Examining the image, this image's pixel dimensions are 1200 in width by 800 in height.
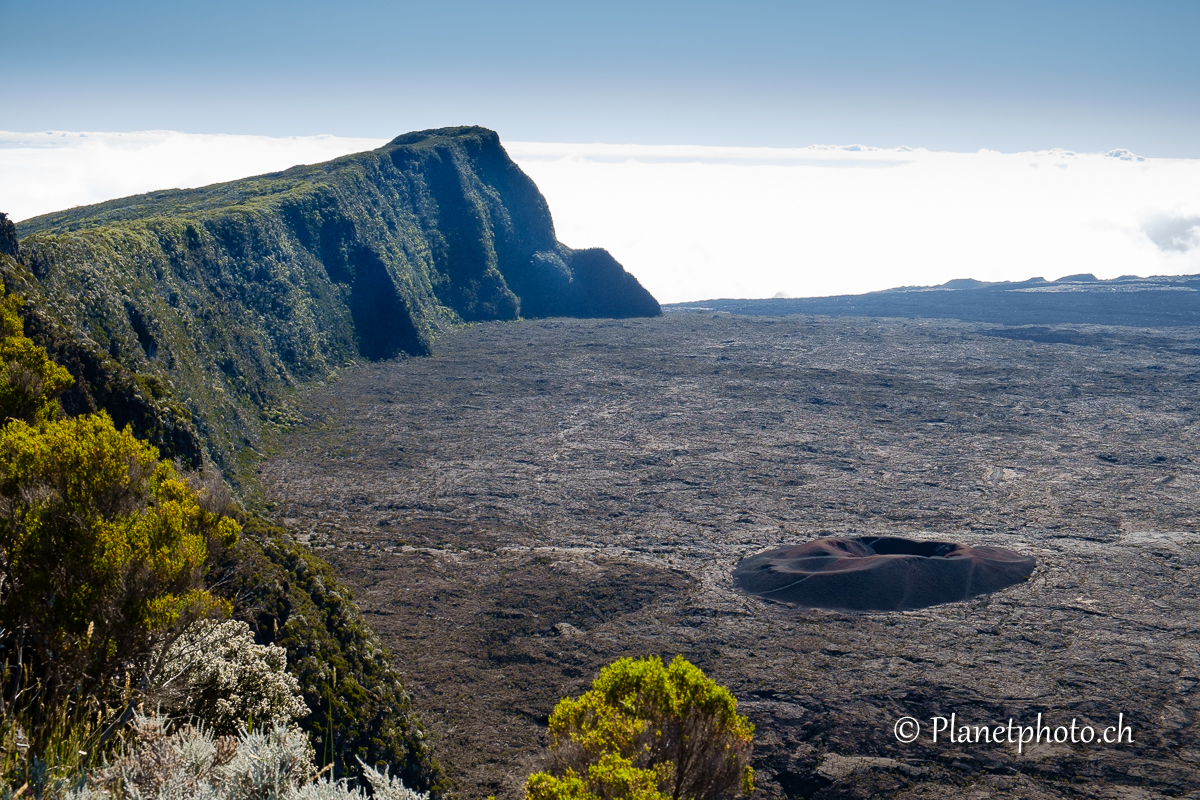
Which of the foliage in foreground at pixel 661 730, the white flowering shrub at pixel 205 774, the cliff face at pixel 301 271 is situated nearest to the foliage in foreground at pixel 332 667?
the white flowering shrub at pixel 205 774

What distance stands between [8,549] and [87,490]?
1021 mm

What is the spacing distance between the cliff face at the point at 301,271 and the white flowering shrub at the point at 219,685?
14.3 metres

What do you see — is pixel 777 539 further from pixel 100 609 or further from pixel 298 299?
pixel 298 299

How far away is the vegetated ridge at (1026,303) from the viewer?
109m

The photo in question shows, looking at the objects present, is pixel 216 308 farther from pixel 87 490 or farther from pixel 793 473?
pixel 87 490

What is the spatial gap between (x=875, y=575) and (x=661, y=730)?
18950mm

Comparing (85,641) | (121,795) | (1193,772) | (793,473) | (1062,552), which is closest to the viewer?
(121,795)

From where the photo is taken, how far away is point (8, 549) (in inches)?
370

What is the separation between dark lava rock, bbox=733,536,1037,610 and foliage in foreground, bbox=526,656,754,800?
1651 cm

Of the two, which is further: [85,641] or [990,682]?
[990,682]

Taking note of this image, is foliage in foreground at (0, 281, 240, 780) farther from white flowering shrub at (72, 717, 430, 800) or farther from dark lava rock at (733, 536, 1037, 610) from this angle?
dark lava rock at (733, 536, 1037, 610)

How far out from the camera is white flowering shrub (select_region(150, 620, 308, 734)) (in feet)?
33.6

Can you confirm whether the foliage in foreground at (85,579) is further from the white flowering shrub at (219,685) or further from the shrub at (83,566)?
the white flowering shrub at (219,685)

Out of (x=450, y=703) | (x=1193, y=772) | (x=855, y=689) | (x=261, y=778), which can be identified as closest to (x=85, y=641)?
(x=261, y=778)
